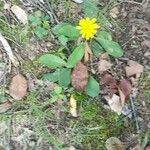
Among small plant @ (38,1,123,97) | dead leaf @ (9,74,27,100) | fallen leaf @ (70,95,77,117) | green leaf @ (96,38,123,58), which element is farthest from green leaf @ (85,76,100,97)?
dead leaf @ (9,74,27,100)

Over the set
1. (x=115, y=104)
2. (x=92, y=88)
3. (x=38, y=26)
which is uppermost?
(x=38, y=26)

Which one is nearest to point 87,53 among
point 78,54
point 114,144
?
point 78,54

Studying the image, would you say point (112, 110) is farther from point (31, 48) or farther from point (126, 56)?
point (31, 48)

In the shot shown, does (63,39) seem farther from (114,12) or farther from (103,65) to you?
(114,12)

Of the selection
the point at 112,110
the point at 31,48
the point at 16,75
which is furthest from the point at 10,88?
the point at 112,110

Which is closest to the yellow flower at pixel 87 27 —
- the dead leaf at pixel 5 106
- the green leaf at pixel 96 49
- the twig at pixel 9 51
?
the green leaf at pixel 96 49

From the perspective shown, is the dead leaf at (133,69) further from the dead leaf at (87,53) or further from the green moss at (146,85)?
the dead leaf at (87,53)

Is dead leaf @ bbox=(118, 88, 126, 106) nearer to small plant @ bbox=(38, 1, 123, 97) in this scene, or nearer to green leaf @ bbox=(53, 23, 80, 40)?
small plant @ bbox=(38, 1, 123, 97)
